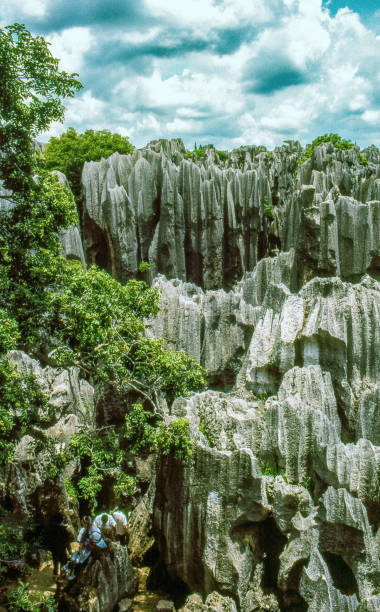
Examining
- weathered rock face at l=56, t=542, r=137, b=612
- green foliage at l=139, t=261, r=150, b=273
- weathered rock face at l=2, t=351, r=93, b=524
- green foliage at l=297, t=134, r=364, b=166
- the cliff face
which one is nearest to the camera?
the cliff face

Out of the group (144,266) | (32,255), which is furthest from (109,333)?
(144,266)

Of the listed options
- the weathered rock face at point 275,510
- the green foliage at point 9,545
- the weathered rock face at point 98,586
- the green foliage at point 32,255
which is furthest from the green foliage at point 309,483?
the green foliage at point 32,255

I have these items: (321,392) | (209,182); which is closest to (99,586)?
(321,392)

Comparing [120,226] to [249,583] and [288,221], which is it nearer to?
[288,221]

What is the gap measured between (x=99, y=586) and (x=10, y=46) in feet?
29.4

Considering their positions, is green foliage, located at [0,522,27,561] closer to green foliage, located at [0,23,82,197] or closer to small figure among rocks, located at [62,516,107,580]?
small figure among rocks, located at [62,516,107,580]

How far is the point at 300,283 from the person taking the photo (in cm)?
1481

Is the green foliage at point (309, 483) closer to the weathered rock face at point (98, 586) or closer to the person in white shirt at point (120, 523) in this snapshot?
the weathered rock face at point (98, 586)

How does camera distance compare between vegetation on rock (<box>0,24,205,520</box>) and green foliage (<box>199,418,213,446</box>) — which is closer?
vegetation on rock (<box>0,24,205,520</box>)

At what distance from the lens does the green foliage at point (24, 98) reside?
783 centimetres

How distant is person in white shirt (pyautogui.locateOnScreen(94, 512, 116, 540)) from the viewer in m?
9.38

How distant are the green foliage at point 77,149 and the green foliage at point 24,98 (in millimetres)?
17817

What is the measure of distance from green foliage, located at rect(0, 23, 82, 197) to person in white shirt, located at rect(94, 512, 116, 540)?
6.11 meters

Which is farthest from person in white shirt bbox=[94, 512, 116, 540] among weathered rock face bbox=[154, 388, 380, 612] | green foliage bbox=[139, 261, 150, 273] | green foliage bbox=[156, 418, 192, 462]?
green foliage bbox=[139, 261, 150, 273]
